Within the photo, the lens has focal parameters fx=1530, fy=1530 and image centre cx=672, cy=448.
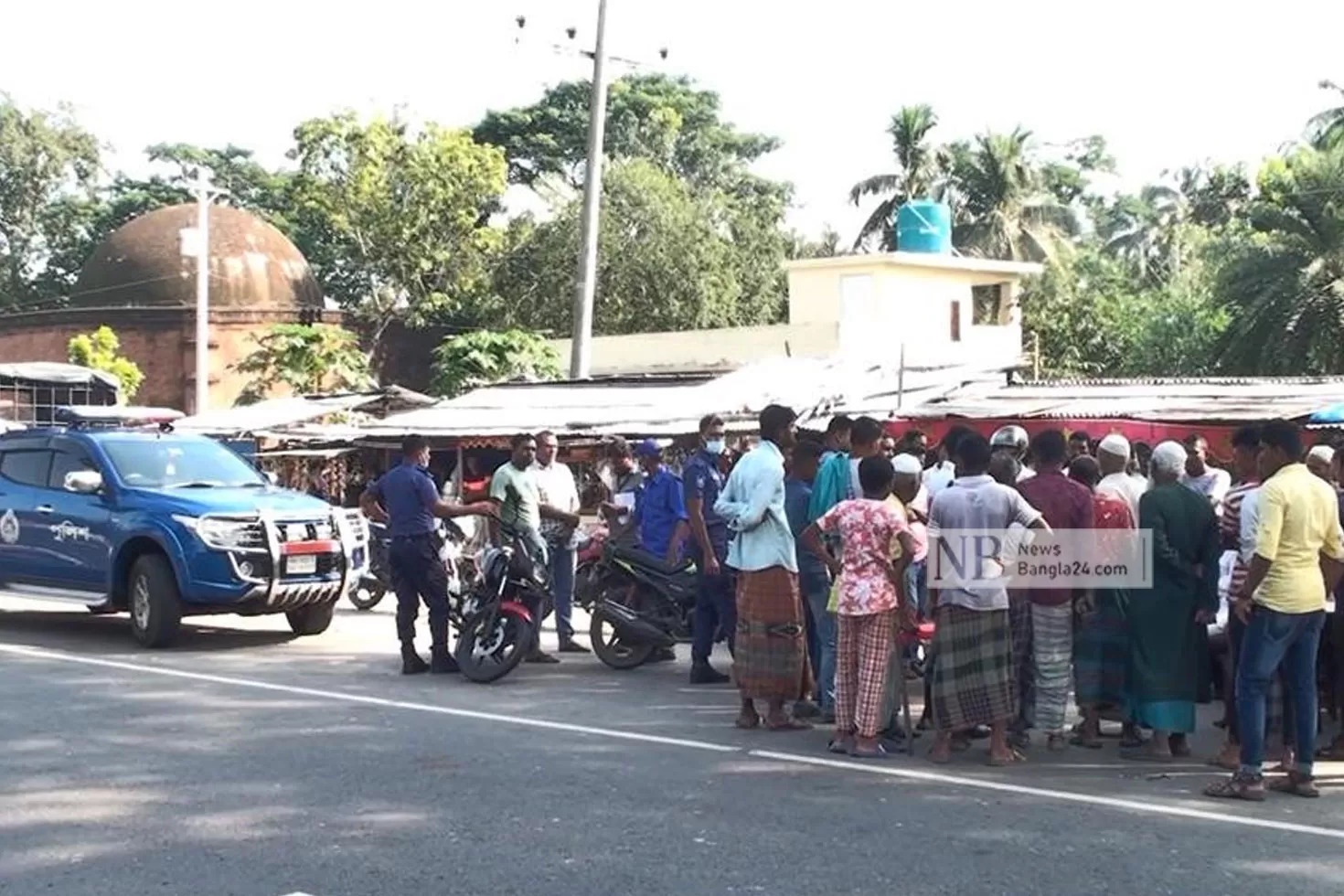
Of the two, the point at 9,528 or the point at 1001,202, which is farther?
the point at 1001,202

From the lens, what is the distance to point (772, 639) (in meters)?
8.69

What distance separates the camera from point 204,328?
110ft

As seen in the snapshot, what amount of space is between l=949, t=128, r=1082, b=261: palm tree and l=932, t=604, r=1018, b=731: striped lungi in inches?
1636

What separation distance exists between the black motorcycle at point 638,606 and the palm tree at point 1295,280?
718 inches

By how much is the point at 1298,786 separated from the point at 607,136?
45.8 meters

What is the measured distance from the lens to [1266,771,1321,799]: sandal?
7188 millimetres

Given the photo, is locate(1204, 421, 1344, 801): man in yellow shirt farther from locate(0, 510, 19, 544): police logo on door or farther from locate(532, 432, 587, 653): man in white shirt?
locate(0, 510, 19, 544): police logo on door

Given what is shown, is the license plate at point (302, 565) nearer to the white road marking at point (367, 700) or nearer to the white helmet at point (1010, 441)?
the white road marking at point (367, 700)

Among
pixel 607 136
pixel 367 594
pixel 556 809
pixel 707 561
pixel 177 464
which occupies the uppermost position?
pixel 607 136

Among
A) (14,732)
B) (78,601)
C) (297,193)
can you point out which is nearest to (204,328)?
(297,193)

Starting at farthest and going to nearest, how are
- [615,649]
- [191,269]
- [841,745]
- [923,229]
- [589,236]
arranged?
1. [191,269]
2. [923,229]
3. [589,236]
4. [615,649]
5. [841,745]

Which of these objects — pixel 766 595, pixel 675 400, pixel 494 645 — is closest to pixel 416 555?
pixel 494 645

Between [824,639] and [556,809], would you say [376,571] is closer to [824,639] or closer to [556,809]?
[824,639]

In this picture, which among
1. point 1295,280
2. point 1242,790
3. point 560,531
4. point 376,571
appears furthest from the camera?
point 1295,280
